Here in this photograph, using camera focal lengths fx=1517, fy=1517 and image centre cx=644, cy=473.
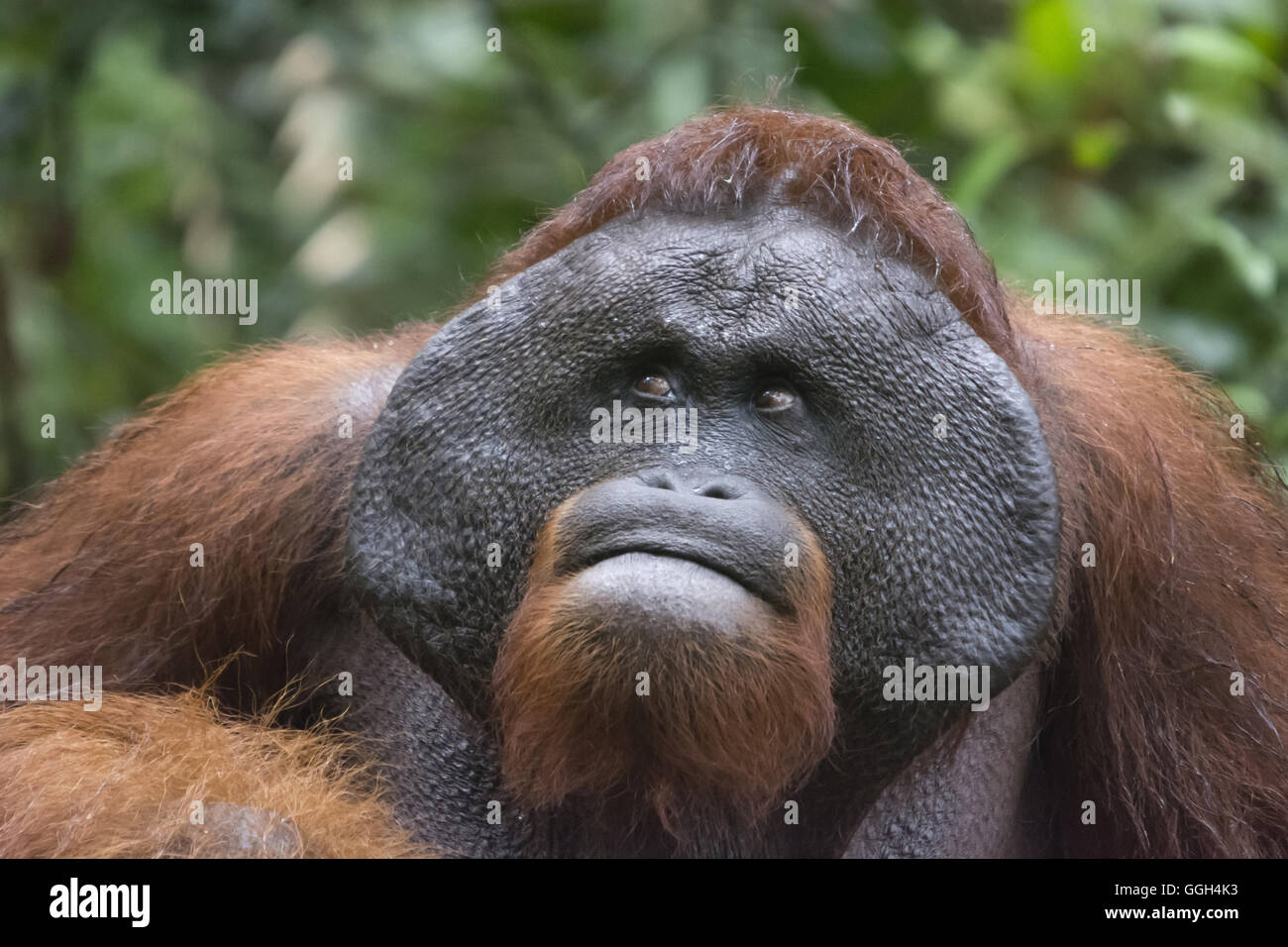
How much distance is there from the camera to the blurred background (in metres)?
4.36

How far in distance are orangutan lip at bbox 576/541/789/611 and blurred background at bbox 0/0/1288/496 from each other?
2486 mm

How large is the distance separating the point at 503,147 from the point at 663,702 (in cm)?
330

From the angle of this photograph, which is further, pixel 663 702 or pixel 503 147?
pixel 503 147

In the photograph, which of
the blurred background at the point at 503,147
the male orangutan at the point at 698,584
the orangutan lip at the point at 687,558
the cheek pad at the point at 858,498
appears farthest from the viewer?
the blurred background at the point at 503,147

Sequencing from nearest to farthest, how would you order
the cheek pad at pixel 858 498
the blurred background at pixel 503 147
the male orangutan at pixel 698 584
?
the male orangutan at pixel 698 584
the cheek pad at pixel 858 498
the blurred background at pixel 503 147

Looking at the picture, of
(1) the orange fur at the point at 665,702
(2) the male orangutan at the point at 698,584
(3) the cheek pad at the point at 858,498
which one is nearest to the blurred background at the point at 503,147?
(2) the male orangutan at the point at 698,584

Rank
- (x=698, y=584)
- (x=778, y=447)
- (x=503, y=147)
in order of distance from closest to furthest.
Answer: (x=698, y=584)
(x=778, y=447)
(x=503, y=147)

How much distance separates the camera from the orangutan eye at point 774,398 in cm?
217

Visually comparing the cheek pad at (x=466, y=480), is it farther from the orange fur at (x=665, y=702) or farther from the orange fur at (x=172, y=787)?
the orange fur at (x=172, y=787)

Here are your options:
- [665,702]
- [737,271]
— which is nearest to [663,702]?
[665,702]

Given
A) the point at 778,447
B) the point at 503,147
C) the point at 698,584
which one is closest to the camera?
the point at 698,584

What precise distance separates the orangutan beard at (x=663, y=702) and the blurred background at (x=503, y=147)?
2.43 meters

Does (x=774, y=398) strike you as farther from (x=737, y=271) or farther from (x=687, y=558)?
(x=687, y=558)

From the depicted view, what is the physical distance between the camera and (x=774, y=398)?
7.15 feet
